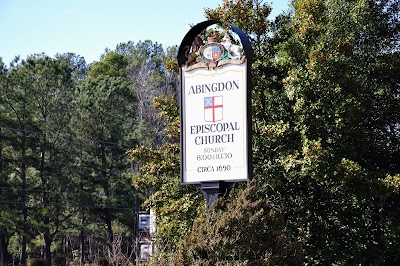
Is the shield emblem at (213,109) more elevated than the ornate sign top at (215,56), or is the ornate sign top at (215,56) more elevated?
the ornate sign top at (215,56)

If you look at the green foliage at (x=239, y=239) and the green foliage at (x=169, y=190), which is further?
the green foliage at (x=169, y=190)

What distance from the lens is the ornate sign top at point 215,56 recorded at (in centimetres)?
1245

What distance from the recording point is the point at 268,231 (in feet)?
33.8

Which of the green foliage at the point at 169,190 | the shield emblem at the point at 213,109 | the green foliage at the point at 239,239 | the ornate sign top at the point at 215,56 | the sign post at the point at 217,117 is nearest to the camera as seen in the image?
the green foliage at the point at 239,239

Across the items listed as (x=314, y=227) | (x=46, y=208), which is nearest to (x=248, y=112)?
(x=314, y=227)

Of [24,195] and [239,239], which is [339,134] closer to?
[239,239]

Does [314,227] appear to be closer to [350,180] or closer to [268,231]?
[350,180]

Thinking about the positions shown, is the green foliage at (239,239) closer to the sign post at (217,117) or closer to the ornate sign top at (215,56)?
the sign post at (217,117)

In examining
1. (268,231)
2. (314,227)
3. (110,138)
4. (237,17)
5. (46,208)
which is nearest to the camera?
(268,231)

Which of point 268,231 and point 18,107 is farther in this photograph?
point 18,107

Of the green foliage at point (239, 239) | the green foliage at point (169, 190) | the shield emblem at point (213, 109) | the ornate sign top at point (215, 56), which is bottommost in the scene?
the green foliage at point (239, 239)

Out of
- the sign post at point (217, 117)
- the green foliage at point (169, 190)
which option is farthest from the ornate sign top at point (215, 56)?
the green foliage at point (169, 190)

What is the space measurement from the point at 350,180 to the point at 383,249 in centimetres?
203

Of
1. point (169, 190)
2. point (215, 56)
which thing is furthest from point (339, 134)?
point (215, 56)
